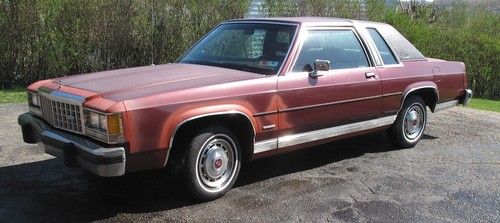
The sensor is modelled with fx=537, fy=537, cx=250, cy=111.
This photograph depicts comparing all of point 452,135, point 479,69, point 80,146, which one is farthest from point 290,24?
point 479,69

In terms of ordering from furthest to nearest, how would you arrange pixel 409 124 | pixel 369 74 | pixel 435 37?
pixel 435 37 < pixel 409 124 < pixel 369 74

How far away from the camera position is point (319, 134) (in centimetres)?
539

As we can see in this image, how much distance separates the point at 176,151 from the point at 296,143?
1262 millimetres

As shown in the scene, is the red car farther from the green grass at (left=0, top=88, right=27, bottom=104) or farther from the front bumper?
the green grass at (left=0, top=88, right=27, bottom=104)

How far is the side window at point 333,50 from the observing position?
5324 millimetres

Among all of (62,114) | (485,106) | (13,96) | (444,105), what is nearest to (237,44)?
(62,114)

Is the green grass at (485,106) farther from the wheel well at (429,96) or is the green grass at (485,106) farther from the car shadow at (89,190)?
the car shadow at (89,190)

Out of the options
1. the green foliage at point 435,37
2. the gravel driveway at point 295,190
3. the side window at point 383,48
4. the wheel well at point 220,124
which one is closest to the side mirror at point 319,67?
the wheel well at point 220,124

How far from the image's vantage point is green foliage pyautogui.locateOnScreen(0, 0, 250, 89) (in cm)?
1102

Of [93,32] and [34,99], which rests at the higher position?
[93,32]

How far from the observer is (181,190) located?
15.5 ft

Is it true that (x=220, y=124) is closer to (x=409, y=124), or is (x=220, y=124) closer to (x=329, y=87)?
(x=329, y=87)

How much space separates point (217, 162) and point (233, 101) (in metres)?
0.55

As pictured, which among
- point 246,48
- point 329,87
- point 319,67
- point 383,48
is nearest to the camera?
point 319,67
